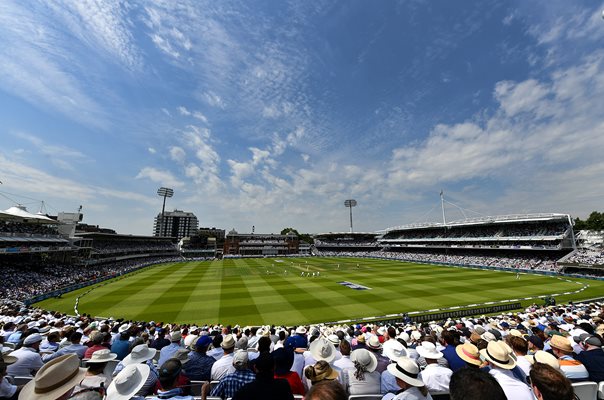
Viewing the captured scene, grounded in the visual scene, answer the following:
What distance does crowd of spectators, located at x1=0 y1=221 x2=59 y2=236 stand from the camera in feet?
125

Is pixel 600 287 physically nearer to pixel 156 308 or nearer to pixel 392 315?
pixel 392 315

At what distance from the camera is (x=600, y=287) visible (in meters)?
30.2

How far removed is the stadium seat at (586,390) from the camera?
4.01 m

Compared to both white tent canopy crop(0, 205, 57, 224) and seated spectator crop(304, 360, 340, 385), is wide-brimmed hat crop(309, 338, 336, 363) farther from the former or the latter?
white tent canopy crop(0, 205, 57, 224)

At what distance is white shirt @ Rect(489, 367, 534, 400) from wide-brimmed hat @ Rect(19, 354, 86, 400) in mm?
5927

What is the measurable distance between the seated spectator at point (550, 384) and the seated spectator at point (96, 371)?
622 centimetres

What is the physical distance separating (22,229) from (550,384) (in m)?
62.7

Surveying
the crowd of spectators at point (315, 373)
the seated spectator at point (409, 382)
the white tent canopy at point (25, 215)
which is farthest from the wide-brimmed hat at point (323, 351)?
the white tent canopy at point (25, 215)

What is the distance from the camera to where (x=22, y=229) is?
42031 mm

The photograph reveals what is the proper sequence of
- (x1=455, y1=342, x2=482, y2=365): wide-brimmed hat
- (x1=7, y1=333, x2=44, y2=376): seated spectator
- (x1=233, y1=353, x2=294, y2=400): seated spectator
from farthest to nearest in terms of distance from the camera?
1. (x1=7, y1=333, x2=44, y2=376): seated spectator
2. (x1=455, y1=342, x2=482, y2=365): wide-brimmed hat
3. (x1=233, y1=353, x2=294, y2=400): seated spectator

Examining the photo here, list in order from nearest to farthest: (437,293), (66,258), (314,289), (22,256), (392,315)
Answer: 1. (392,315)
2. (437,293)
3. (314,289)
4. (22,256)
5. (66,258)

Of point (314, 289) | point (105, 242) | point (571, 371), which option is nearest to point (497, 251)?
point (314, 289)

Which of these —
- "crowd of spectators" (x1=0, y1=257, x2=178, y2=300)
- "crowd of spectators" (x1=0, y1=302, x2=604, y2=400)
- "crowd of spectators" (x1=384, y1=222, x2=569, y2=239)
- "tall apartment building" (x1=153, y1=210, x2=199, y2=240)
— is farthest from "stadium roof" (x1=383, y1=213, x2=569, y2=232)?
"tall apartment building" (x1=153, y1=210, x2=199, y2=240)

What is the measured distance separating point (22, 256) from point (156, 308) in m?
35.1
